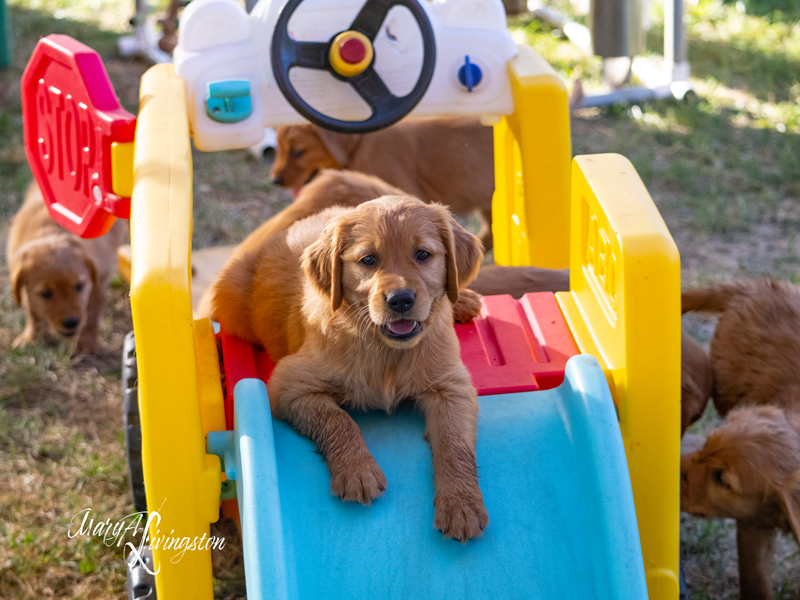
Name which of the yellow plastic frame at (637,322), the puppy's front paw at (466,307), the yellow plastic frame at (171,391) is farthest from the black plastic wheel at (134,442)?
the yellow plastic frame at (637,322)

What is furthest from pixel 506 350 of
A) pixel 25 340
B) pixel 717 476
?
pixel 25 340

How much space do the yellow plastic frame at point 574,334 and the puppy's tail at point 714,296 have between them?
0.76 m

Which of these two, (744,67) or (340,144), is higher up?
(340,144)

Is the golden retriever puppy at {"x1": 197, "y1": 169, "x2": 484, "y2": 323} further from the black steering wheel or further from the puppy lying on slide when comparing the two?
the black steering wheel

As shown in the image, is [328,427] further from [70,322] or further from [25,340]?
[25,340]

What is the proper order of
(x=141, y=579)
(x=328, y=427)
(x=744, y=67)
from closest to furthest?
1. (x=328, y=427)
2. (x=141, y=579)
3. (x=744, y=67)

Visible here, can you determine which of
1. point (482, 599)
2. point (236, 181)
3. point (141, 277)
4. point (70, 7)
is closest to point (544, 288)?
point (482, 599)

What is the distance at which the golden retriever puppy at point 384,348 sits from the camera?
6.61 ft

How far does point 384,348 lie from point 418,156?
2.70 metres

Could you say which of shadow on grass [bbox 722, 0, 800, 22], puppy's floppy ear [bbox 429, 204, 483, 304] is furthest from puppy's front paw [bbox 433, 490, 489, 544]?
shadow on grass [bbox 722, 0, 800, 22]

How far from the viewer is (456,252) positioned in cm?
224

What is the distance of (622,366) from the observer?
7.20ft

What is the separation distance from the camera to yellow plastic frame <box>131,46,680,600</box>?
1939 mm

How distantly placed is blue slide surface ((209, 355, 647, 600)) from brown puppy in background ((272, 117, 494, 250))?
268 centimetres
